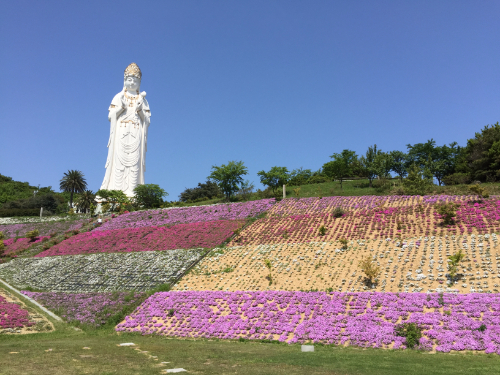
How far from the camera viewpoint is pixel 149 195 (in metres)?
53.5

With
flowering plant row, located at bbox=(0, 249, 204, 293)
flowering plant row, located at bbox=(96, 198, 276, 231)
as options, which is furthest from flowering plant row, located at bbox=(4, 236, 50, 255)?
flowering plant row, located at bbox=(96, 198, 276, 231)

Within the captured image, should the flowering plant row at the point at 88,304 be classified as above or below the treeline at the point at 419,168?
below

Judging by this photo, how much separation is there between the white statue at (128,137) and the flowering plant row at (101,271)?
26.5 meters

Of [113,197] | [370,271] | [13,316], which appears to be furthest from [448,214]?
[113,197]

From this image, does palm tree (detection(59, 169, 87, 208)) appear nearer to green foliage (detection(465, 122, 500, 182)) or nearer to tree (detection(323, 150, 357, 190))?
tree (detection(323, 150, 357, 190))

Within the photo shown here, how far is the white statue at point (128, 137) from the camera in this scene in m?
58.3

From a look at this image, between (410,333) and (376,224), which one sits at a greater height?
(376,224)

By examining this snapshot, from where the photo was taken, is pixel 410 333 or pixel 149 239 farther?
pixel 149 239

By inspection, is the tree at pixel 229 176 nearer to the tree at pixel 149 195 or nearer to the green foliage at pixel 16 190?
the tree at pixel 149 195

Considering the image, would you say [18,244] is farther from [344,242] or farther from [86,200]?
[344,242]

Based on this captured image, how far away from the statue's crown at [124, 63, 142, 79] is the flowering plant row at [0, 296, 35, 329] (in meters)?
45.6

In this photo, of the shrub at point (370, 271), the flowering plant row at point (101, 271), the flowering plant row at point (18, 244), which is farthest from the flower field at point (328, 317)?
the flowering plant row at point (18, 244)

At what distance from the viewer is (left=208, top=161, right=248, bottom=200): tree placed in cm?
5088

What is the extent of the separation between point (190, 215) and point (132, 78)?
96.6 feet
